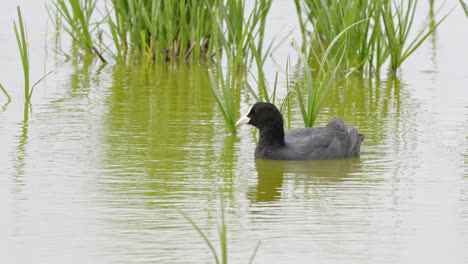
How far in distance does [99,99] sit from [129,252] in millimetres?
5340

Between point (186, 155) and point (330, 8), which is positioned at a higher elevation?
point (330, 8)

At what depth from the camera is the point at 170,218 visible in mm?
6191

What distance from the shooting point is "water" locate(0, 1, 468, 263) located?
5.67 m

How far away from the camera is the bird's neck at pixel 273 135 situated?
27.2ft

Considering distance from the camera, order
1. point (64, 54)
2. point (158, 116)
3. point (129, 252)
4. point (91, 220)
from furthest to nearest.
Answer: point (64, 54) → point (158, 116) → point (91, 220) → point (129, 252)

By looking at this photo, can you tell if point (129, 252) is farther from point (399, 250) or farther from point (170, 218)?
point (399, 250)

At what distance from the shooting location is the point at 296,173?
7887 millimetres

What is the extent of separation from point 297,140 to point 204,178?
1.25 m

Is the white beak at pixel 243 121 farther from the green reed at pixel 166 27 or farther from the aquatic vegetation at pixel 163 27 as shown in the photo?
the green reed at pixel 166 27

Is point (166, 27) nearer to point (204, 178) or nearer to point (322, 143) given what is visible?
point (322, 143)

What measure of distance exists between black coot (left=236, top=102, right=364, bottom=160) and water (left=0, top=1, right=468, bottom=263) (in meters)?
0.11

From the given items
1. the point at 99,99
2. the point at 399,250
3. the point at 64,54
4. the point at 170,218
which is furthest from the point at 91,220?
the point at 64,54

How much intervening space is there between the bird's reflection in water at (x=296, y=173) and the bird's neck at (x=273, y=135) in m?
0.16

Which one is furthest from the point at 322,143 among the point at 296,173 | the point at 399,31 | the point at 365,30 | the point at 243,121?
the point at 399,31
